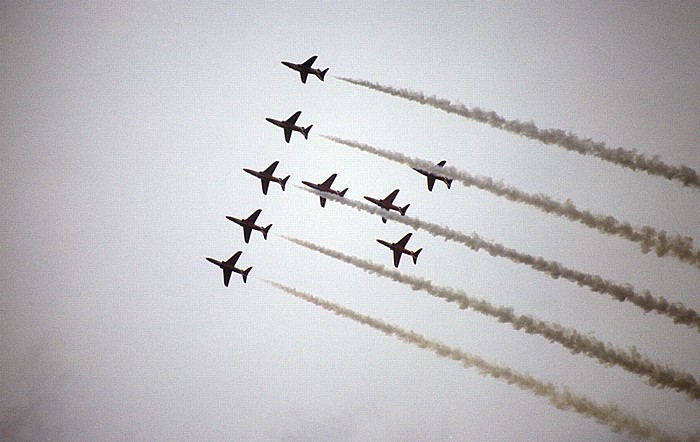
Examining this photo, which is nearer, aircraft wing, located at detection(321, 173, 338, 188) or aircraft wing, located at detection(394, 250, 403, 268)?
aircraft wing, located at detection(394, 250, 403, 268)

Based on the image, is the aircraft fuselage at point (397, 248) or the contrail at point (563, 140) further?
the aircraft fuselage at point (397, 248)

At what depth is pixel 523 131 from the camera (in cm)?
5197

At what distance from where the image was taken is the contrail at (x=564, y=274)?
4256cm

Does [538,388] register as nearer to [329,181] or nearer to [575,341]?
[575,341]

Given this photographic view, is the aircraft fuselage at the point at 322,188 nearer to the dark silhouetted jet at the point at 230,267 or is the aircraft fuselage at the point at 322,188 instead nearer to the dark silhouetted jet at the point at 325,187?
the dark silhouetted jet at the point at 325,187

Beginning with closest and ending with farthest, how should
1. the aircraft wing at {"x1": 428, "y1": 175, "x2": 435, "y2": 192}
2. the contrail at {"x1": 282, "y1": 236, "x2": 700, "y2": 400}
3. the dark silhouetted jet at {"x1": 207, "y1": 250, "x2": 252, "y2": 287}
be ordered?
the contrail at {"x1": 282, "y1": 236, "x2": 700, "y2": 400} < the aircraft wing at {"x1": 428, "y1": 175, "x2": 435, "y2": 192} < the dark silhouetted jet at {"x1": 207, "y1": 250, "x2": 252, "y2": 287}

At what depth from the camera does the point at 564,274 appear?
47.3m

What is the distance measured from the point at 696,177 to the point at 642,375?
1319 cm

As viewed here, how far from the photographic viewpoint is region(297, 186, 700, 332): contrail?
140 feet

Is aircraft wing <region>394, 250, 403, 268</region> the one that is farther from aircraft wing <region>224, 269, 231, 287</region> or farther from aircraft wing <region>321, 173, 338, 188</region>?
aircraft wing <region>224, 269, 231, 287</region>

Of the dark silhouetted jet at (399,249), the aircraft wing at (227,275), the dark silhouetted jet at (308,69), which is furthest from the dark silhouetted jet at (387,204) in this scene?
the aircraft wing at (227,275)

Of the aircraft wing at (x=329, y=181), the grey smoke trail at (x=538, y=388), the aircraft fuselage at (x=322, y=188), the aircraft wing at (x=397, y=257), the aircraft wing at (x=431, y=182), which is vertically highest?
the aircraft wing at (x=431, y=182)

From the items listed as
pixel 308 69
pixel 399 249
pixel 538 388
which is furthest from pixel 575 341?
pixel 308 69

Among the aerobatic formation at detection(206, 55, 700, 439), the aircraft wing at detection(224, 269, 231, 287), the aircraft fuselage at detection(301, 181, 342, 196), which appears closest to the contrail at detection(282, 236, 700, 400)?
the aerobatic formation at detection(206, 55, 700, 439)
